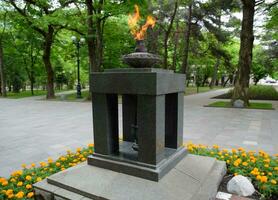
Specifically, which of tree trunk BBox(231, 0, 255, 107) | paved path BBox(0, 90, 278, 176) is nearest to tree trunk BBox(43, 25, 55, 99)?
paved path BBox(0, 90, 278, 176)

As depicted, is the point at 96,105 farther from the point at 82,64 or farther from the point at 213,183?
the point at 82,64

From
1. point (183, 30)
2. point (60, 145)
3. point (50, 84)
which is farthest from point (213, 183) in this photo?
point (183, 30)

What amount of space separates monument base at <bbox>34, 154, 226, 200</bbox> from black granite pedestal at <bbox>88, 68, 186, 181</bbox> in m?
0.12

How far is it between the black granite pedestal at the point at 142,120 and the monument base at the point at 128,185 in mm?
118

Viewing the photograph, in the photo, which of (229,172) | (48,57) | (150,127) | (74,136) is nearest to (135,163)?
(150,127)

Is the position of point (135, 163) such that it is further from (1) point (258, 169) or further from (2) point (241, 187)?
(1) point (258, 169)

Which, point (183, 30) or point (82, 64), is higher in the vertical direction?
point (183, 30)

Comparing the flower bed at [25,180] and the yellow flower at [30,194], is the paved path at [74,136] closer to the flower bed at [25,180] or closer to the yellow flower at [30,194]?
the flower bed at [25,180]

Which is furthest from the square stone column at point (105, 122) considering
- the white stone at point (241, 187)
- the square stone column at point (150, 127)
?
the white stone at point (241, 187)

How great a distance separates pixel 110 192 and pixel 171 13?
18.3 metres

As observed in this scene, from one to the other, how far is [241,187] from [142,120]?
1522 millimetres

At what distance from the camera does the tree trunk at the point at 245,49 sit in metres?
10.8

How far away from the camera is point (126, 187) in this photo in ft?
7.80

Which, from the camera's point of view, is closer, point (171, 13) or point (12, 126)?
point (12, 126)
